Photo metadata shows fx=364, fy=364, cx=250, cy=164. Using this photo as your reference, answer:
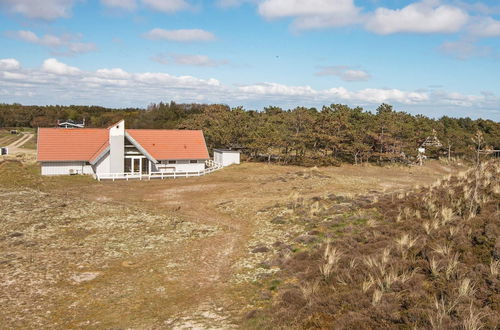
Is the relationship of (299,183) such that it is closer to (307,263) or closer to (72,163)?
(307,263)

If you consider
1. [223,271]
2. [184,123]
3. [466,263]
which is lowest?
[223,271]

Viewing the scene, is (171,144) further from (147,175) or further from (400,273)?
(400,273)

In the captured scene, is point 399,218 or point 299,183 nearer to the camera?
point 399,218

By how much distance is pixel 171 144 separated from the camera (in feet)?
152

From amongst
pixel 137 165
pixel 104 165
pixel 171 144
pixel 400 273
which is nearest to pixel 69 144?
pixel 104 165

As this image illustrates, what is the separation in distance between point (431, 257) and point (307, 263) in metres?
4.67

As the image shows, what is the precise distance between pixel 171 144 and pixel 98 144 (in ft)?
28.2

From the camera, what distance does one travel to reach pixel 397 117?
189 ft

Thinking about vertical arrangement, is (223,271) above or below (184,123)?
below

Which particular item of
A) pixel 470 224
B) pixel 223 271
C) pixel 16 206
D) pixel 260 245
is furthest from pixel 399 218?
pixel 16 206

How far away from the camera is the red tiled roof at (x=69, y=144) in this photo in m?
41.0

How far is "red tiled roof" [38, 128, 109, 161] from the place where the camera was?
41.0m

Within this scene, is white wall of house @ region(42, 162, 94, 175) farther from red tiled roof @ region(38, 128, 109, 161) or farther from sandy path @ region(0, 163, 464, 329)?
sandy path @ region(0, 163, 464, 329)

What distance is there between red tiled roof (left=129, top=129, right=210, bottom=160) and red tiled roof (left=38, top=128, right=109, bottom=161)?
3.97 m
